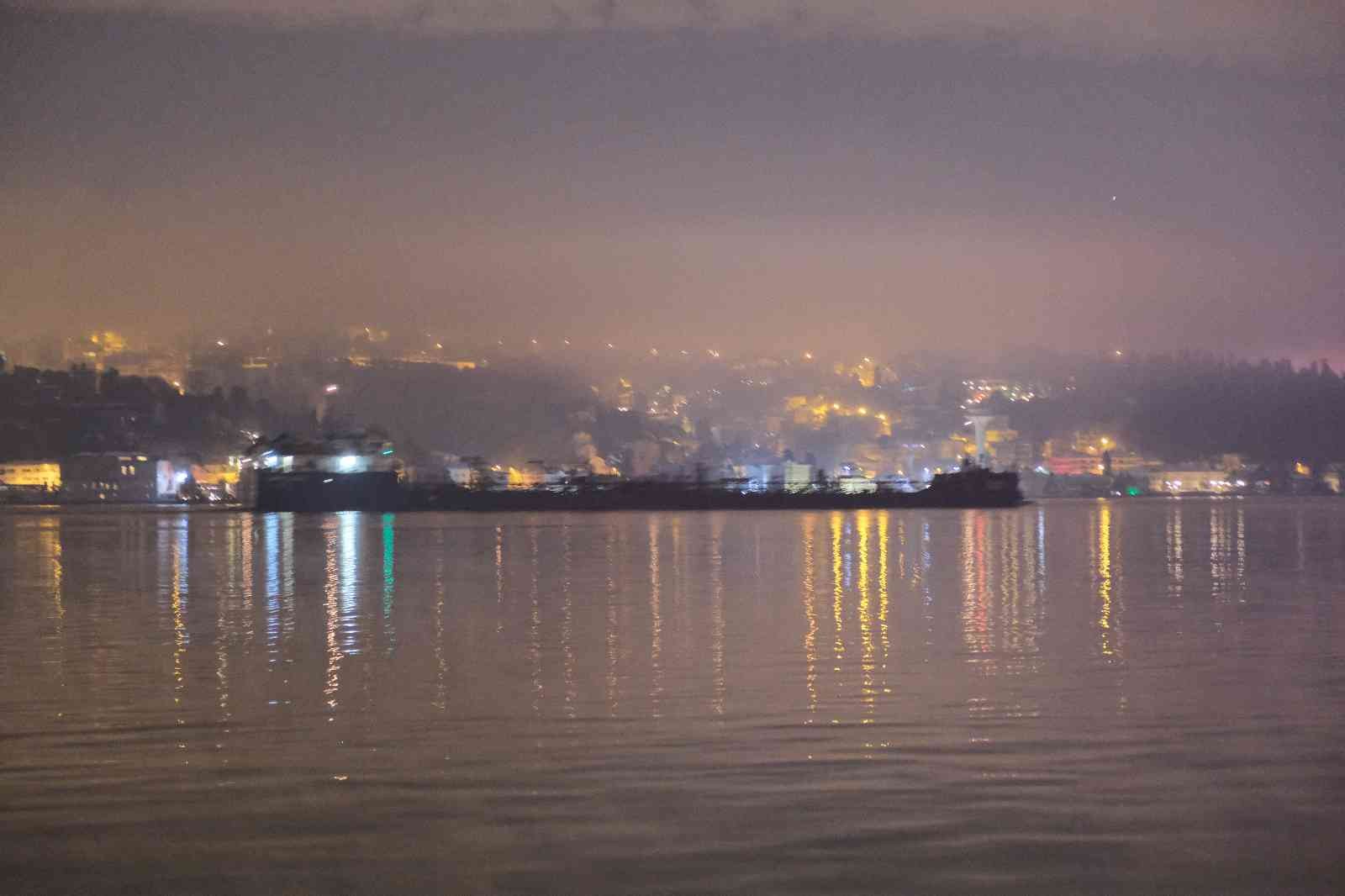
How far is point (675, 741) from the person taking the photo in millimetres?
9953

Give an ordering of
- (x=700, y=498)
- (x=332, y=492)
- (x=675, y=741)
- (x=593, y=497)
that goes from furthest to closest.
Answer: (x=700, y=498), (x=593, y=497), (x=332, y=492), (x=675, y=741)

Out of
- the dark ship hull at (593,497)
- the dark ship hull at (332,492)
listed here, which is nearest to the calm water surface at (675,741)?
the dark ship hull at (332,492)

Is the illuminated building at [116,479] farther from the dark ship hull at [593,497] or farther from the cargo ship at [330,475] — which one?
the dark ship hull at [593,497]

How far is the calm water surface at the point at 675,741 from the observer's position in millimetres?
6863

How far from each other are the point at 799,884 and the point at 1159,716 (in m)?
5.42

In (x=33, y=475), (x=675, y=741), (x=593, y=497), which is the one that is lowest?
(x=675, y=741)

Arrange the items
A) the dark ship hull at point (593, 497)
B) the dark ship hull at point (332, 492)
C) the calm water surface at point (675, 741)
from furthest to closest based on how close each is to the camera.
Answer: the dark ship hull at point (593, 497)
the dark ship hull at point (332, 492)
the calm water surface at point (675, 741)

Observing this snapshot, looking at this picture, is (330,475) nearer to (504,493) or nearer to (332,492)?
(332,492)

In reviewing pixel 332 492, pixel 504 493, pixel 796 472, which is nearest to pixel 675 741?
pixel 332 492

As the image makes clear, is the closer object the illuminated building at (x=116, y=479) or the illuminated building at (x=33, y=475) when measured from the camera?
the illuminated building at (x=116, y=479)

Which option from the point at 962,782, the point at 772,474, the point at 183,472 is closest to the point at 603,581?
the point at 962,782

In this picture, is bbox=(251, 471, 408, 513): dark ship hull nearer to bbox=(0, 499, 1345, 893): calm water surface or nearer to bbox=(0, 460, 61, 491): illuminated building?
bbox=(0, 499, 1345, 893): calm water surface

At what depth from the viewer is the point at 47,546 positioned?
46.1 m

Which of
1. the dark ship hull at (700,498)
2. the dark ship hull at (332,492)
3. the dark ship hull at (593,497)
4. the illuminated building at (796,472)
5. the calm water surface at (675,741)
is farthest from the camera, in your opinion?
the illuminated building at (796,472)
